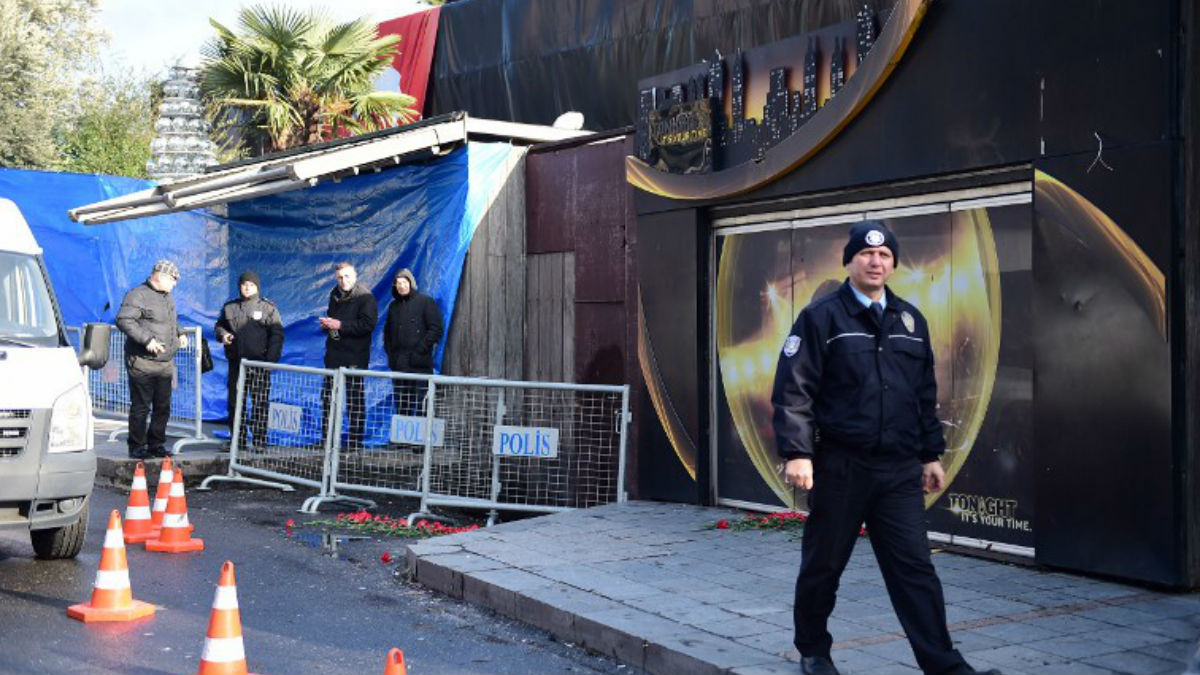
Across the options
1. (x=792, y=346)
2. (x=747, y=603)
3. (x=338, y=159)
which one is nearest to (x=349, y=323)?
(x=338, y=159)

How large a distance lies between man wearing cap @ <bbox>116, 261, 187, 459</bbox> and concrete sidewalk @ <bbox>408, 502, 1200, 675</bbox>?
15.4ft

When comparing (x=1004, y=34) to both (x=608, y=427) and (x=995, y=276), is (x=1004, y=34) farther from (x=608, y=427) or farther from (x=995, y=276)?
(x=608, y=427)

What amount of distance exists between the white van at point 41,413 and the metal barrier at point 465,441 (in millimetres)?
2806

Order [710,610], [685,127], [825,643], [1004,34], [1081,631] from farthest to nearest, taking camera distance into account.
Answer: [685,127] → [1004,34] → [710,610] → [1081,631] → [825,643]

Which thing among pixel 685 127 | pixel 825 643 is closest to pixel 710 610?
pixel 825 643

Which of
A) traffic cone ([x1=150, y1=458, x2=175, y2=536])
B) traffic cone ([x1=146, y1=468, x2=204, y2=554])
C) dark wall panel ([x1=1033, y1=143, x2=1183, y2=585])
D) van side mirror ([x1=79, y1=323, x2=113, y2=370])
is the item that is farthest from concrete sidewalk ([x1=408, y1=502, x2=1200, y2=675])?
van side mirror ([x1=79, y1=323, x2=113, y2=370])

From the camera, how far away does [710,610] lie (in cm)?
692

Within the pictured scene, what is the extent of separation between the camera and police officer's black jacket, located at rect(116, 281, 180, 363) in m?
12.2

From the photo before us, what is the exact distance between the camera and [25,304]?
8.80 m

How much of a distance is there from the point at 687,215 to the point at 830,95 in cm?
177

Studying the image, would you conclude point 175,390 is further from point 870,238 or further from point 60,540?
point 870,238

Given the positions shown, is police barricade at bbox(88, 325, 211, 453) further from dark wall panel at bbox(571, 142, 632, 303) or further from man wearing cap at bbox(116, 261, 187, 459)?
dark wall panel at bbox(571, 142, 632, 303)

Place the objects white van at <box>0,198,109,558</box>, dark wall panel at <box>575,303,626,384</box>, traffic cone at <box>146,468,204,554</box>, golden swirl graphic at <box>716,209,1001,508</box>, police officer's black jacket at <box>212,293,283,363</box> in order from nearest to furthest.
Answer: white van at <box>0,198,109,558</box>
golden swirl graphic at <box>716,209,1001,508</box>
traffic cone at <box>146,468,204,554</box>
dark wall panel at <box>575,303,626,384</box>
police officer's black jacket at <box>212,293,283,363</box>

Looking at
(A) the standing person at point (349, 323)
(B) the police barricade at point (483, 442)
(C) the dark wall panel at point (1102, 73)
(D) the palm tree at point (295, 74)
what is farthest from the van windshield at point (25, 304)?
(D) the palm tree at point (295, 74)
